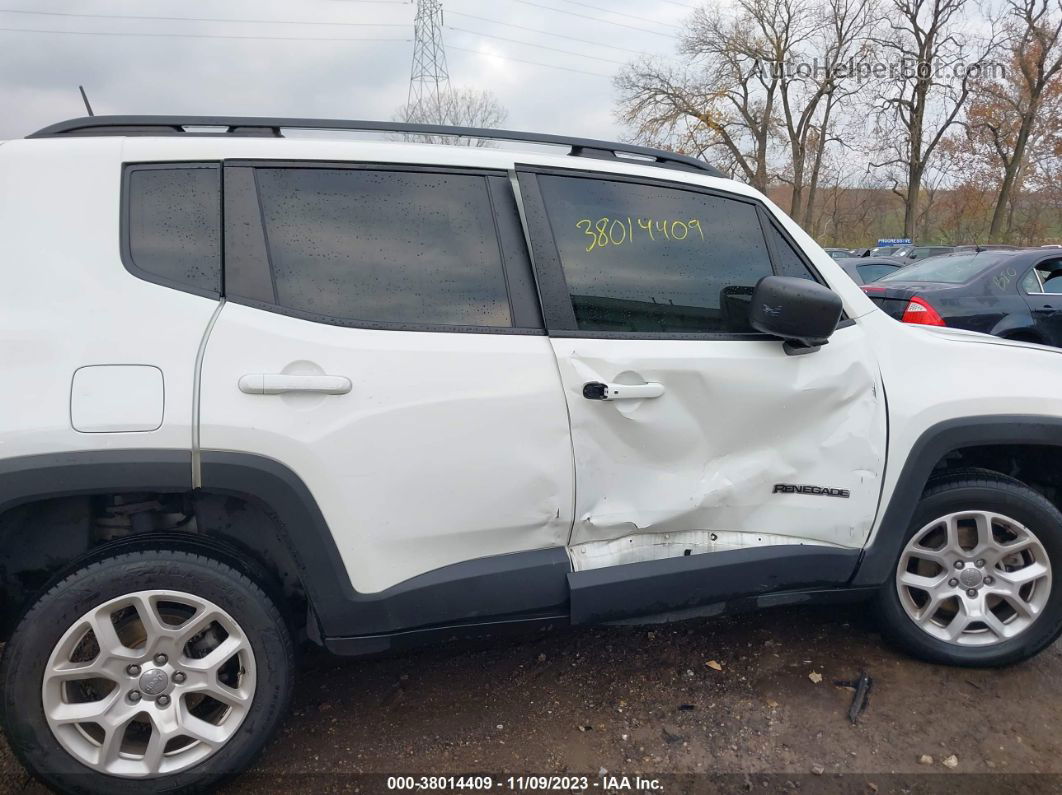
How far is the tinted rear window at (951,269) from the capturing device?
628 centimetres

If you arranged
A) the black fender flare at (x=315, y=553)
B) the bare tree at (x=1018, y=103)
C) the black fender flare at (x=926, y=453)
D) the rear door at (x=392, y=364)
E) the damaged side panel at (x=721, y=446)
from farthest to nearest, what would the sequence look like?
the bare tree at (x=1018, y=103) → the black fender flare at (x=926, y=453) → the damaged side panel at (x=721, y=446) → the rear door at (x=392, y=364) → the black fender flare at (x=315, y=553)

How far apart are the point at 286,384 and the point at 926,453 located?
85.6 inches

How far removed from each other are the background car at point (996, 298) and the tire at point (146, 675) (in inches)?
224

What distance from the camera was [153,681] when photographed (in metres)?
1.97

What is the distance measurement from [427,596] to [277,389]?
2.46 ft

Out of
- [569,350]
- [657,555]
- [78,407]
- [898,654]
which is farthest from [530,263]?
[898,654]

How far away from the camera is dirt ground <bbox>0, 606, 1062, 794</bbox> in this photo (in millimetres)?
2221

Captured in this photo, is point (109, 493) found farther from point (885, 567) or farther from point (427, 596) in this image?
point (885, 567)

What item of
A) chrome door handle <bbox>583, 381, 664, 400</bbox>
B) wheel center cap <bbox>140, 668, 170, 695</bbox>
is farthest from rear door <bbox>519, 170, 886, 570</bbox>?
wheel center cap <bbox>140, 668, 170, 695</bbox>

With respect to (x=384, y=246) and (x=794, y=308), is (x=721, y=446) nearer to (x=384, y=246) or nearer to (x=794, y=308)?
(x=794, y=308)

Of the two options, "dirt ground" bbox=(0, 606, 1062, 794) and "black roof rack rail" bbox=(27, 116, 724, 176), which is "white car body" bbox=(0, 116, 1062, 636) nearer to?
"black roof rack rail" bbox=(27, 116, 724, 176)

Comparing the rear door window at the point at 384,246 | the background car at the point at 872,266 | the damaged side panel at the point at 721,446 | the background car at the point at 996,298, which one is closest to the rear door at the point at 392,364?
the rear door window at the point at 384,246

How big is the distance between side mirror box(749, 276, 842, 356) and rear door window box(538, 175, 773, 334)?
156 mm

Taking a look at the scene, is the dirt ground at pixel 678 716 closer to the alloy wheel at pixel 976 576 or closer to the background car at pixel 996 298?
the alloy wheel at pixel 976 576
